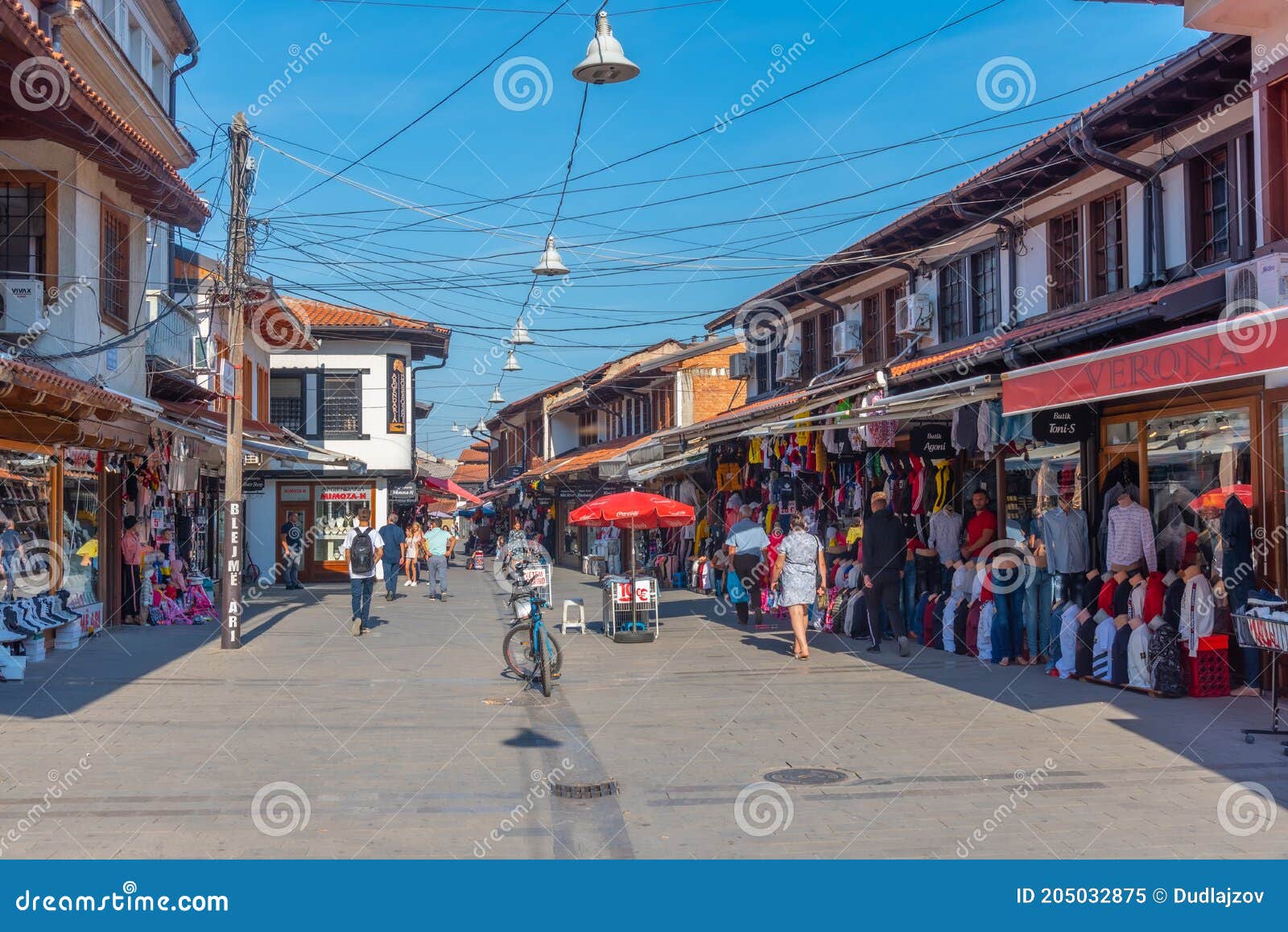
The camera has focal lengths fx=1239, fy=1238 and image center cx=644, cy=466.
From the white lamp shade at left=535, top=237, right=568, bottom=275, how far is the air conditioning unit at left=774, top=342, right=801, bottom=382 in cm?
806

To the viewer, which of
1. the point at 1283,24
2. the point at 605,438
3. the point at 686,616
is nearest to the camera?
the point at 1283,24

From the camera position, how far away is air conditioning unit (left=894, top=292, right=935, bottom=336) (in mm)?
19453

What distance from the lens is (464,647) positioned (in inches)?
677

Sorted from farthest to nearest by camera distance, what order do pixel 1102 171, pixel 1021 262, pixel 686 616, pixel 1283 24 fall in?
pixel 686 616, pixel 1021 262, pixel 1102 171, pixel 1283 24

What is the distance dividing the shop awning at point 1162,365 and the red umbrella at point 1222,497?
1.87 m

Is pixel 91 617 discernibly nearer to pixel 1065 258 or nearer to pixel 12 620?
pixel 12 620

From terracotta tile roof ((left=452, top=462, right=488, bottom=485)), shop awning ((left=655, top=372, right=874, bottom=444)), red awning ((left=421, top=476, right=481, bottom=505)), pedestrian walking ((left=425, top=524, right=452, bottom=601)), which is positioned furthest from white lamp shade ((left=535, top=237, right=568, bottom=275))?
terracotta tile roof ((left=452, top=462, right=488, bottom=485))

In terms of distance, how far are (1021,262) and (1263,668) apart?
7427mm

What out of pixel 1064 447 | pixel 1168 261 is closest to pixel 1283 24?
pixel 1168 261

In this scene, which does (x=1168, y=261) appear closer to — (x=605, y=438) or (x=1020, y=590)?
(x=1020, y=590)

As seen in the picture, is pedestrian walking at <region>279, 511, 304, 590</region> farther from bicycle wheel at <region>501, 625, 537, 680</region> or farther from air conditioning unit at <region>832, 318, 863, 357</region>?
bicycle wheel at <region>501, 625, 537, 680</region>

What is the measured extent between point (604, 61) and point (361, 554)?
9.15 m

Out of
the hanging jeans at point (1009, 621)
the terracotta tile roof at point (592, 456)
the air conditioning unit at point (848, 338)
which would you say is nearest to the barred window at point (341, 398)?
the terracotta tile roof at point (592, 456)

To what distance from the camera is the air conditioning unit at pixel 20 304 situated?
1557cm
